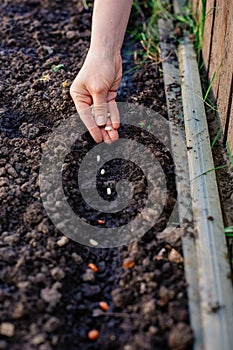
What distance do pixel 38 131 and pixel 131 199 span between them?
1.65 ft

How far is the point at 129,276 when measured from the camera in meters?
1.54

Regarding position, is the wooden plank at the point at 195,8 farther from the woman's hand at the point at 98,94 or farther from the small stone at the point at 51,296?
the small stone at the point at 51,296

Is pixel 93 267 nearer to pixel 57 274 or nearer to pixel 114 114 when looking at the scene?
pixel 57 274

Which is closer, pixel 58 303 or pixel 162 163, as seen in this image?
pixel 58 303

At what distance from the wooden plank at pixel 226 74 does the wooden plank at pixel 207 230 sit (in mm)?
91

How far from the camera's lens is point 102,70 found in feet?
6.36

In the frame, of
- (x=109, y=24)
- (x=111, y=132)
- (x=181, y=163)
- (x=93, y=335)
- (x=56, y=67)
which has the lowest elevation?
(x=93, y=335)

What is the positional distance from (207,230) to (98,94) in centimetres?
69

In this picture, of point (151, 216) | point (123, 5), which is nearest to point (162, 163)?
point (151, 216)

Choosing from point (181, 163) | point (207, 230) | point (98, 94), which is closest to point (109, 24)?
point (98, 94)

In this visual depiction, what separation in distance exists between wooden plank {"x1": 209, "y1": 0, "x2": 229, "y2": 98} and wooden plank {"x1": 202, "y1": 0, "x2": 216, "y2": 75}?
0.21ft

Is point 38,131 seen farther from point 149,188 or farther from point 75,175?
point 149,188

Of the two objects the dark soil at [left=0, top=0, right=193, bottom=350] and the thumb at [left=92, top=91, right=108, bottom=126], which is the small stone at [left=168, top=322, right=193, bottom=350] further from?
the thumb at [left=92, top=91, right=108, bottom=126]

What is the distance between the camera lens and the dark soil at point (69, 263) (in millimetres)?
1393
